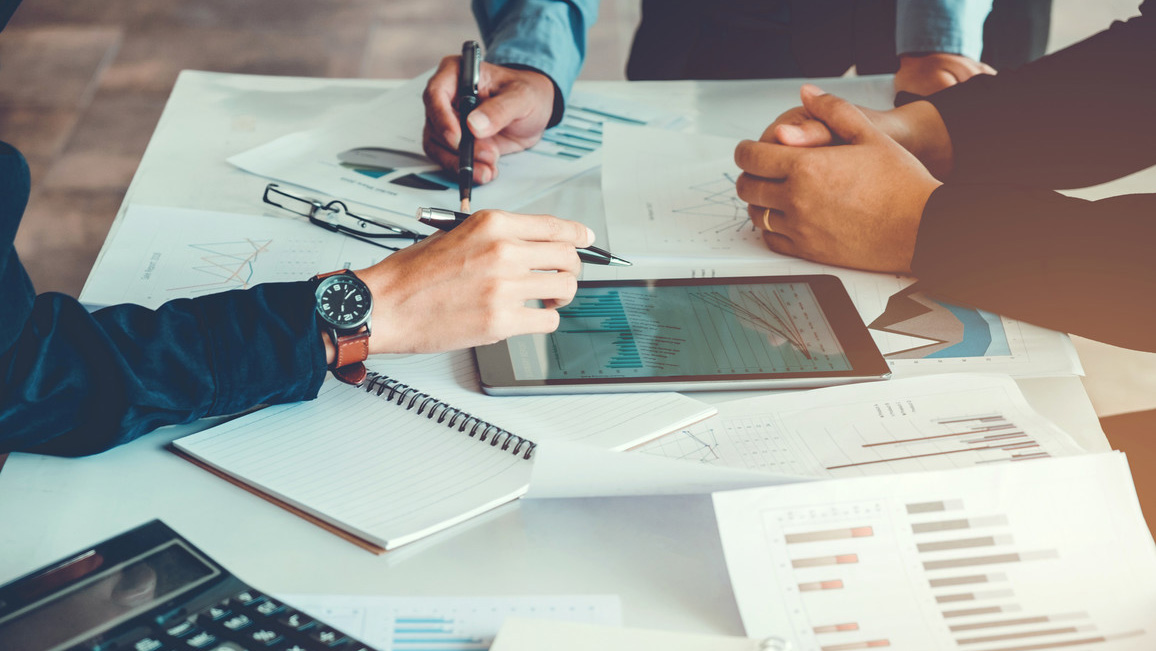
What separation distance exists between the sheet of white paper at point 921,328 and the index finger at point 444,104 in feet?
0.89

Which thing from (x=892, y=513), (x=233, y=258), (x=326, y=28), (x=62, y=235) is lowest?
(x=892, y=513)

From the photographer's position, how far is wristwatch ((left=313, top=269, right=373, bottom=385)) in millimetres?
716

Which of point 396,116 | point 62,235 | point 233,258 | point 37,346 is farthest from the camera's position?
point 62,235

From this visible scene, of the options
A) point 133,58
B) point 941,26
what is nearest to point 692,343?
point 941,26

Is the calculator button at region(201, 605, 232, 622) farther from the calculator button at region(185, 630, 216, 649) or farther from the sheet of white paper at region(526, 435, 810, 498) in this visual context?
the sheet of white paper at region(526, 435, 810, 498)

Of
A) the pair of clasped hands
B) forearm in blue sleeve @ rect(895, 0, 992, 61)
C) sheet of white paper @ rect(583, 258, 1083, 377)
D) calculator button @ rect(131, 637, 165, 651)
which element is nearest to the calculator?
calculator button @ rect(131, 637, 165, 651)

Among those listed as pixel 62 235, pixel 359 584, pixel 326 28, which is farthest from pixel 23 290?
pixel 326 28

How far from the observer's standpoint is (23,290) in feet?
2.22

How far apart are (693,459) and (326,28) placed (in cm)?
298

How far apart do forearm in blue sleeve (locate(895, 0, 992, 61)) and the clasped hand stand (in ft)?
1.26

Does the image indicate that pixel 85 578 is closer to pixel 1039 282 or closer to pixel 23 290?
pixel 23 290

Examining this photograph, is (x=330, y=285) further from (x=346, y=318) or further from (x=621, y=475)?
(x=621, y=475)

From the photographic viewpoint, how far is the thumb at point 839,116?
971 mm

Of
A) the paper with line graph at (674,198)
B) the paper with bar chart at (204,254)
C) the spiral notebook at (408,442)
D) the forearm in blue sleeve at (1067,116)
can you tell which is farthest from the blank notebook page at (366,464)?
the forearm in blue sleeve at (1067,116)
